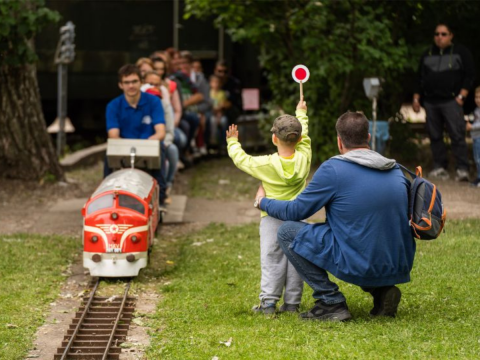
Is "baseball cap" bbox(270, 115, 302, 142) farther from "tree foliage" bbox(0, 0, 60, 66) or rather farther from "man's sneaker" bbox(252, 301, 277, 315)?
"tree foliage" bbox(0, 0, 60, 66)

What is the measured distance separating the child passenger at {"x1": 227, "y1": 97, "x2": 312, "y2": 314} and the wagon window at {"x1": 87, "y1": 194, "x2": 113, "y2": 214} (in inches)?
78.7

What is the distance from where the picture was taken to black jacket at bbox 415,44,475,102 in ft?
46.2

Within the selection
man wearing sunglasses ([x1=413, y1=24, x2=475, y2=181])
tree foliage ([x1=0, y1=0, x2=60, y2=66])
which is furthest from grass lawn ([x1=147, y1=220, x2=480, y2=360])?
tree foliage ([x1=0, y1=0, x2=60, y2=66])

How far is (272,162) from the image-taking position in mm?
7234

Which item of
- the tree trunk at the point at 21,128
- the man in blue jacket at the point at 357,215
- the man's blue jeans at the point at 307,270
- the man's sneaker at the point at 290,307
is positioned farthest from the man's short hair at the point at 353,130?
the tree trunk at the point at 21,128

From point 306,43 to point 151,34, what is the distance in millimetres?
6934

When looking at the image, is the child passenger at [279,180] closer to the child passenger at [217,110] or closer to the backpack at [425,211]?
the backpack at [425,211]

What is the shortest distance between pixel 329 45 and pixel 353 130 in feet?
25.7

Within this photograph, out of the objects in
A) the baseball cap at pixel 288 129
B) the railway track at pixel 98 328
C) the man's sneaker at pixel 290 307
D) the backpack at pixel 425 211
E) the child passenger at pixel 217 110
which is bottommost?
the child passenger at pixel 217 110

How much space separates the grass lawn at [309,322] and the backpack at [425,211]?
2.17ft

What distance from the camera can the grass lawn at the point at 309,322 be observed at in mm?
6418

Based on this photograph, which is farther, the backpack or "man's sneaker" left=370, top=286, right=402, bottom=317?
"man's sneaker" left=370, top=286, right=402, bottom=317

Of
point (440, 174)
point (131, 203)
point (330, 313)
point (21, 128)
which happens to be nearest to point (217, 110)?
point (21, 128)

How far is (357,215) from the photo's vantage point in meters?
6.71
